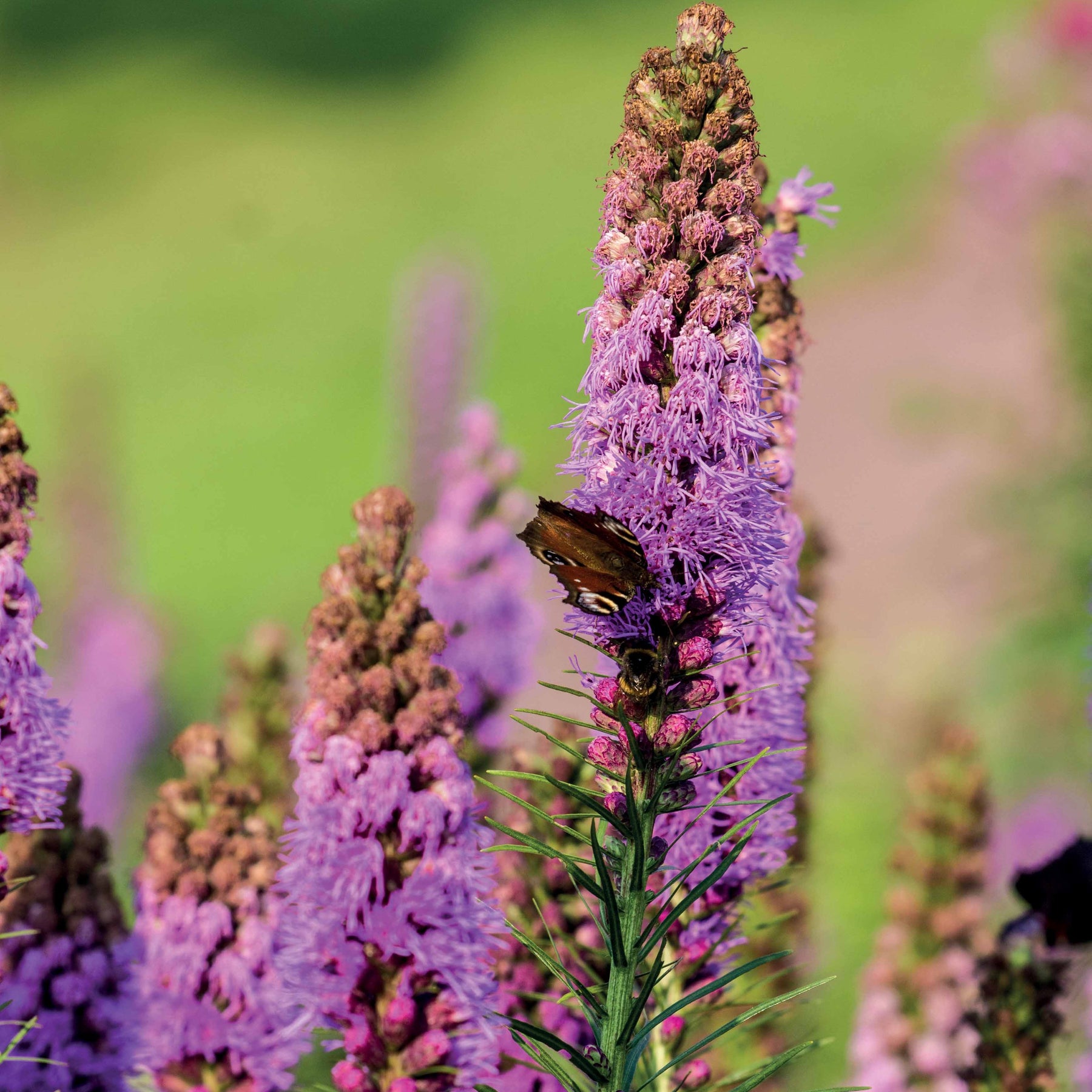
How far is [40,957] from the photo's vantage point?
330 centimetres

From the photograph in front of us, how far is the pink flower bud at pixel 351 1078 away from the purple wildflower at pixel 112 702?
7.00m

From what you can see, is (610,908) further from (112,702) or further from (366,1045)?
(112,702)

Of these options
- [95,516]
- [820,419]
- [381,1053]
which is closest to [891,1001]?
[381,1053]

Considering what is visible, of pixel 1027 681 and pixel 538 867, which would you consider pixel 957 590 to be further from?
pixel 538 867

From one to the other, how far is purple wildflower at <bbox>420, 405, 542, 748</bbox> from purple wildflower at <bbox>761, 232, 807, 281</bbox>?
2.37 metres

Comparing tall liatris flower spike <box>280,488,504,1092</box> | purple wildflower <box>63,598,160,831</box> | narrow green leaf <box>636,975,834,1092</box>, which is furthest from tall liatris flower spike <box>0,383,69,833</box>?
purple wildflower <box>63,598,160,831</box>

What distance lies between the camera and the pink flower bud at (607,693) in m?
2.67

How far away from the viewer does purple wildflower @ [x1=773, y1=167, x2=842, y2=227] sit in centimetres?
350

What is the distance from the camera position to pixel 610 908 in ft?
8.48

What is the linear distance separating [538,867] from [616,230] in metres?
1.78

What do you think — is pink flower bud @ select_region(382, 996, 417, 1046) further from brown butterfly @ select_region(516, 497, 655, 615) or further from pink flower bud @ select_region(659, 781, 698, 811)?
brown butterfly @ select_region(516, 497, 655, 615)

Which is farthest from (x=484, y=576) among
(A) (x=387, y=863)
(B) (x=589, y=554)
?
(B) (x=589, y=554)

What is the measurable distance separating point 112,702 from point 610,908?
28.2 feet

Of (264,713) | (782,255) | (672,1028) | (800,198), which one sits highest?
(800,198)
